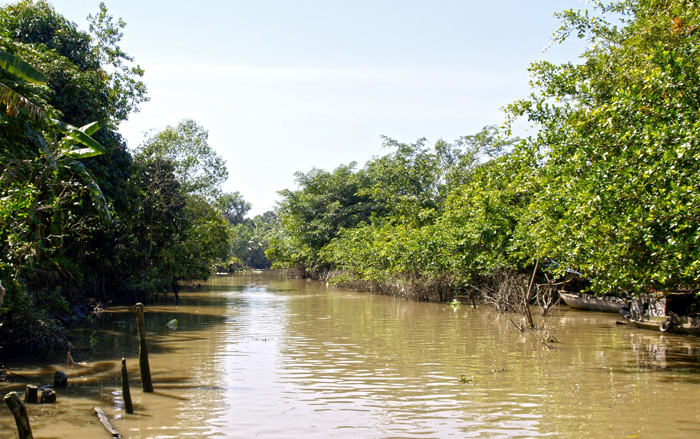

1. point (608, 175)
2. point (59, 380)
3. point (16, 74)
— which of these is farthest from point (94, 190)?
point (608, 175)

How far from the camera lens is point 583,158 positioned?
848cm

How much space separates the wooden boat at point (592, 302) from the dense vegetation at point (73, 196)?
15.5 metres

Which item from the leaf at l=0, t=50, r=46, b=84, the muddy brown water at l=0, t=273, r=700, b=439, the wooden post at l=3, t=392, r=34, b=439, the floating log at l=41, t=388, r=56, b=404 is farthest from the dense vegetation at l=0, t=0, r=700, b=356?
the wooden post at l=3, t=392, r=34, b=439

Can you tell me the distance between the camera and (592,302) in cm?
1816

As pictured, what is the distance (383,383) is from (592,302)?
41.9 ft

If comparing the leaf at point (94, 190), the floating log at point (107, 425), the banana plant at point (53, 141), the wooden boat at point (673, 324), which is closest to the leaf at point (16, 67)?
the banana plant at point (53, 141)

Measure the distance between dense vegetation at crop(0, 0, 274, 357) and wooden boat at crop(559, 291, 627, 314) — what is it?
1547 centimetres

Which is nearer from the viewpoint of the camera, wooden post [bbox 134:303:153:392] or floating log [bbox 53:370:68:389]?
wooden post [bbox 134:303:153:392]

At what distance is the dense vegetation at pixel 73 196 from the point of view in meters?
9.70

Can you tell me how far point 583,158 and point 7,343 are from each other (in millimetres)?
10756

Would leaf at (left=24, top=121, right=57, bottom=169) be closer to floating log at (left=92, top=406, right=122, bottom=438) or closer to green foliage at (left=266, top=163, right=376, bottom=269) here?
floating log at (left=92, top=406, right=122, bottom=438)

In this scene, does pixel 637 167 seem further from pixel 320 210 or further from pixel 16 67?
pixel 320 210

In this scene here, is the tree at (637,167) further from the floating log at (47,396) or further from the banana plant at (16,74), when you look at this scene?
the banana plant at (16,74)

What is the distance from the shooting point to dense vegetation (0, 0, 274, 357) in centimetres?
970
